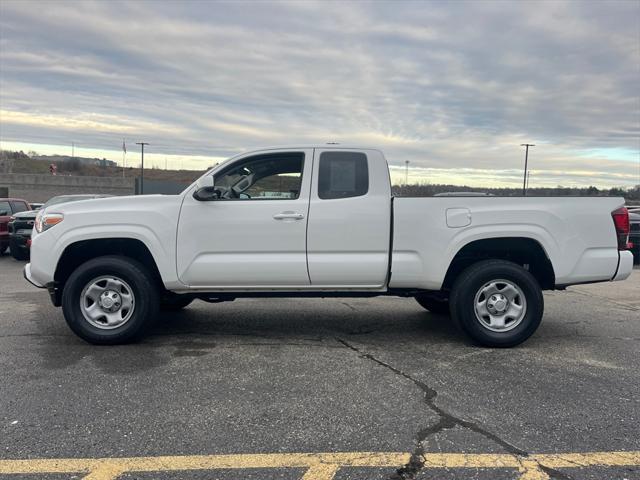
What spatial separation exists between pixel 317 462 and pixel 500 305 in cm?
299

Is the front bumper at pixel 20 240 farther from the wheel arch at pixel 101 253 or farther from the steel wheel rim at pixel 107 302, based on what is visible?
the steel wheel rim at pixel 107 302

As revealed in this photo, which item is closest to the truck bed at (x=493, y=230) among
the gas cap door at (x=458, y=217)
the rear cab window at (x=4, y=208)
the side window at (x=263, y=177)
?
the gas cap door at (x=458, y=217)

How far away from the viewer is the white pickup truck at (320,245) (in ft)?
17.0

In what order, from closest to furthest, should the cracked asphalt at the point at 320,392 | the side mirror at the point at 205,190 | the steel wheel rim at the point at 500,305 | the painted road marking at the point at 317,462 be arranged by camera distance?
the painted road marking at the point at 317,462 → the cracked asphalt at the point at 320,392 → the side mirror at the point at 205,190 → the steel wheel rim at the point at 500,305

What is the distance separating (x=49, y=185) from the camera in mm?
44719

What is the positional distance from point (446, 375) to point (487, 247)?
157 cm

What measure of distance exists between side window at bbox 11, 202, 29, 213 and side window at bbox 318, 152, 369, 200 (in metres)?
12.1

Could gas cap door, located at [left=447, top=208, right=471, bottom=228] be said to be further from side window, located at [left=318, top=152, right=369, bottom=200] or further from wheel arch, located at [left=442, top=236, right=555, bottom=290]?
side window, located at [left=318, top=152, right=369, bottom=200]

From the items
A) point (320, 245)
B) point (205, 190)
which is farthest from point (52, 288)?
point (320, 245)

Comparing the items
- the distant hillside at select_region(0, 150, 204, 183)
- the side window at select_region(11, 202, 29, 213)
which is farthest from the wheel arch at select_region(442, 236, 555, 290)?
the distant hillside at select_region(0, 150, 204, 183)

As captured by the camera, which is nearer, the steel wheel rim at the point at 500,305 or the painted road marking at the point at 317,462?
the painted road marking at the point at 317,462

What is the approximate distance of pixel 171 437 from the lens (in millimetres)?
3330

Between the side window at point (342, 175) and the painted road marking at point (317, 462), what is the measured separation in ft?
9.23

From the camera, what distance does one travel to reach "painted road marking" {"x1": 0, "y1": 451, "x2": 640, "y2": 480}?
115 inches
